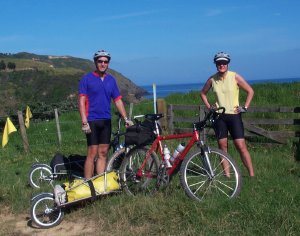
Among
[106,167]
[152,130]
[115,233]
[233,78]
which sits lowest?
[115,233]

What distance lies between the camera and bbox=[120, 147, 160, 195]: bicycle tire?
21.9ft

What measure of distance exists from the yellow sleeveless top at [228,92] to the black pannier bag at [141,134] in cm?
117

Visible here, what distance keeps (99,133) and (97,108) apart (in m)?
0.40

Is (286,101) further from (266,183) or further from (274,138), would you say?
(266,183)

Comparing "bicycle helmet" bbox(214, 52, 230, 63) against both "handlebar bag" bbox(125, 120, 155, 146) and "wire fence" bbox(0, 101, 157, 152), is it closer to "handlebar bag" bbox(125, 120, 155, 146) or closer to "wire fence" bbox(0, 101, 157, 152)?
"handlebar bag" bbox(125, 120, 155, 146)

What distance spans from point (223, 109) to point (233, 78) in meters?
0.65

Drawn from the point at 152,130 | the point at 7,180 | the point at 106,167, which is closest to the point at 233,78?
the point at 152,130

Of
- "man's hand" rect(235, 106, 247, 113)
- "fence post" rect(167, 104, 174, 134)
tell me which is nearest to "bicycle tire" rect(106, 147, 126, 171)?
"man's hand" rect(235, 106, 247, 113)

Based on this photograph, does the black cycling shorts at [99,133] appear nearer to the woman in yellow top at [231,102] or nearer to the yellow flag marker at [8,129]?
the woman in yellow top at [231,102]

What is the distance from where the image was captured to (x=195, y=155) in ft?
20.4

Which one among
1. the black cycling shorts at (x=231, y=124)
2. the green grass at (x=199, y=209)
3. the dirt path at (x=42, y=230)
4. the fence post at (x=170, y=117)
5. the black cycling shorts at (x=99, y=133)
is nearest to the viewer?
the green grass at (x=199, y=209)

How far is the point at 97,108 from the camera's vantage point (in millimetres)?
6918

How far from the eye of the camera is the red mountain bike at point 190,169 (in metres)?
6.14

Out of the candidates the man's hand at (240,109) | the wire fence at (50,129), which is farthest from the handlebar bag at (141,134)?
the wire fence at (50,129)
